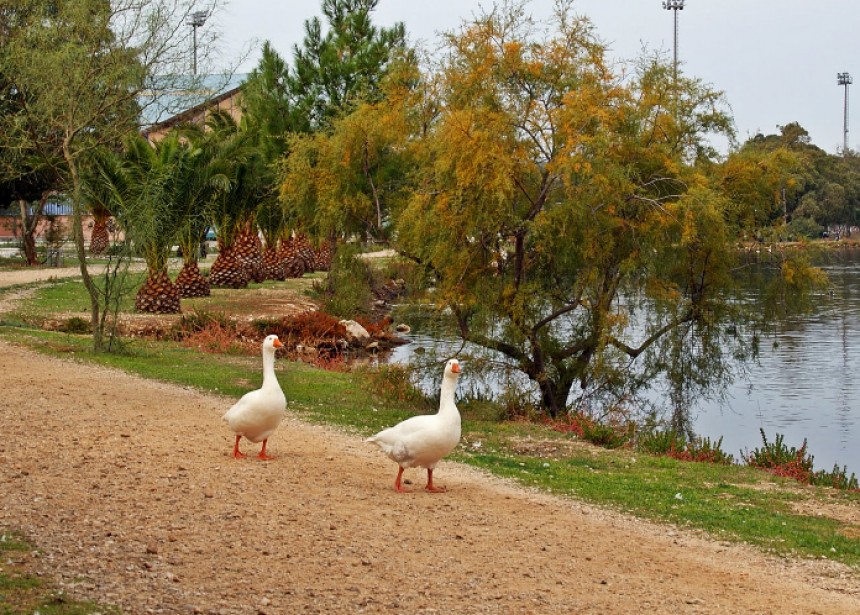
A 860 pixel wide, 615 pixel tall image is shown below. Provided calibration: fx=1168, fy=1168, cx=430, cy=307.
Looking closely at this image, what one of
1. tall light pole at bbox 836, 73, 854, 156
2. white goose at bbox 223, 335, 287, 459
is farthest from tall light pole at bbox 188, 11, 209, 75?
tall light pole at bbox 836, 73, 854, 156

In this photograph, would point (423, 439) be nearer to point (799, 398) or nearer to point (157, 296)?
point (799, 398)

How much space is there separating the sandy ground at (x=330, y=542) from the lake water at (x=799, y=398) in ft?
33.1

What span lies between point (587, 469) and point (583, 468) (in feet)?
0.19

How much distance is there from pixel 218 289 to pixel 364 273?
61.3 ft

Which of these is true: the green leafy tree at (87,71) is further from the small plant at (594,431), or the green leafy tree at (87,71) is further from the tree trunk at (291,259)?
the tree trunk at (291,259)

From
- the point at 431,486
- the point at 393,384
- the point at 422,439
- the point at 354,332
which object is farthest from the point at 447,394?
the point at 354,332

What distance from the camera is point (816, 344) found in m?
37.9

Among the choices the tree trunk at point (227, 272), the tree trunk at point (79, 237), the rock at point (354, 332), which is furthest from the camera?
the tree trunk at point (227, 272)

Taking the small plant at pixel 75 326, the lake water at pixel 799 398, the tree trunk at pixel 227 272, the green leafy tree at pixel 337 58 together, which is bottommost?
the lake water at pixel 799 398

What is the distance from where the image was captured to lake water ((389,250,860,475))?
2386 centimetres

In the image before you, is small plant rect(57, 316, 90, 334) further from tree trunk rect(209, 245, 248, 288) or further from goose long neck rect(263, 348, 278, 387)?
goose long neck rect(263, 348, 278, 387)

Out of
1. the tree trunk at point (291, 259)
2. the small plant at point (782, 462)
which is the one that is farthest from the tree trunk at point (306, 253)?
the small plant at point (782, 462)

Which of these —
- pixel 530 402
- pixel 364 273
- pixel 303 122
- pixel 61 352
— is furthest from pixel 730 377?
pixel 303 122

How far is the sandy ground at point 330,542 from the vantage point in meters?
8.27
